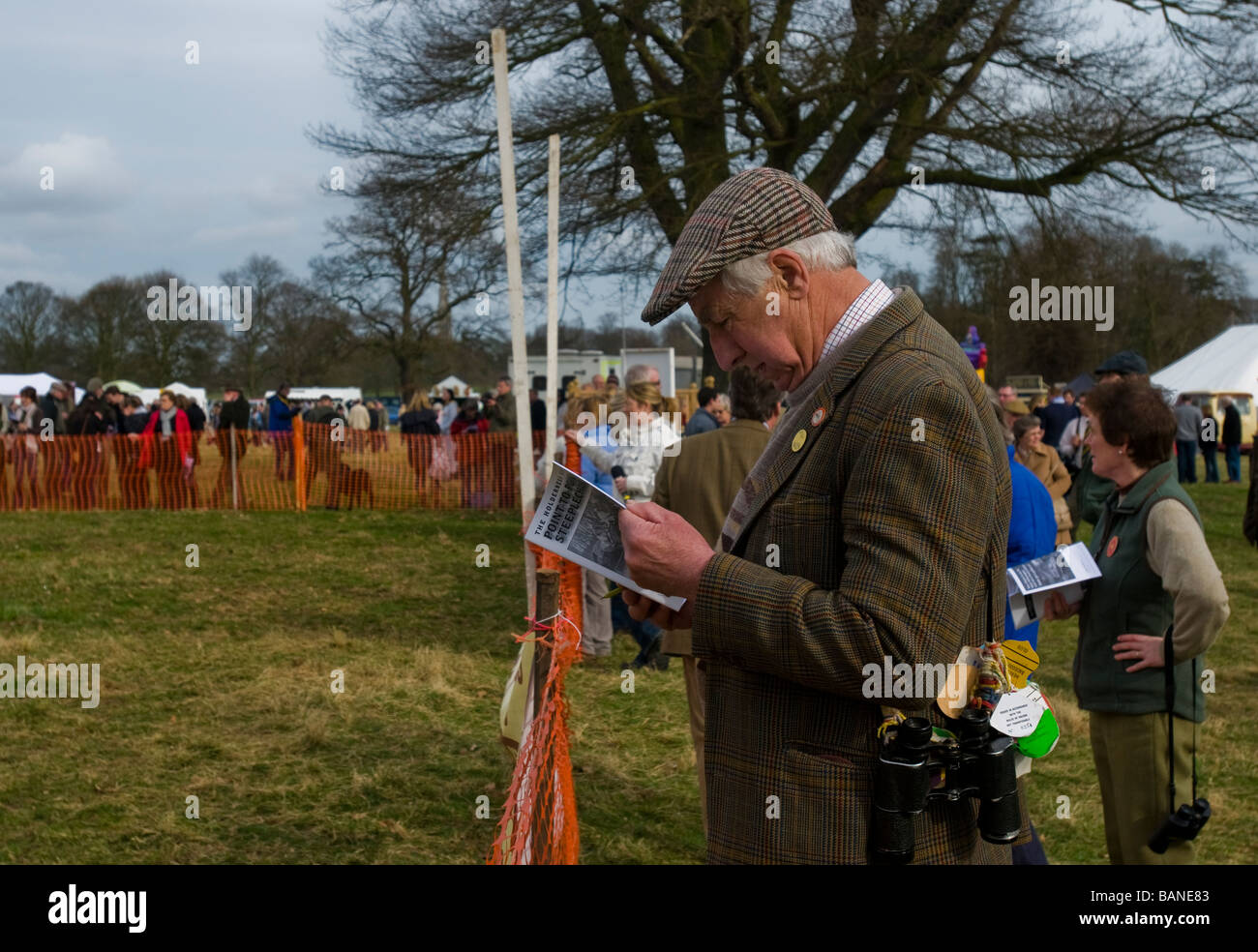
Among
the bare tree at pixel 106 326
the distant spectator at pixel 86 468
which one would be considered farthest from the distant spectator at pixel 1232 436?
the bare tree at pixel 106 326

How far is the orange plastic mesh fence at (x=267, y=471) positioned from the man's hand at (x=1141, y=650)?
14.8m

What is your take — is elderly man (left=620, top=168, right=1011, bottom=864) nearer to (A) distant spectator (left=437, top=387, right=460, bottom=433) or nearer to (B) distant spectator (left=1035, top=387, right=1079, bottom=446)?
(B) distant spectator (left=1035, top=387, right=1079, bottom=446)

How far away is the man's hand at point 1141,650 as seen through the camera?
3.54 meters

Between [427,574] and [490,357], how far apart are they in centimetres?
3157

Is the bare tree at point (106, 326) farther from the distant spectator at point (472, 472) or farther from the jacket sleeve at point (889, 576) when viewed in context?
the jacket sleeve at point (889, 576)

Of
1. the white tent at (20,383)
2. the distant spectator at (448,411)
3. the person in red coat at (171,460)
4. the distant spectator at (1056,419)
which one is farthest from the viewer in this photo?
the white tent at (20,383)

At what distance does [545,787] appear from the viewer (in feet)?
12.6

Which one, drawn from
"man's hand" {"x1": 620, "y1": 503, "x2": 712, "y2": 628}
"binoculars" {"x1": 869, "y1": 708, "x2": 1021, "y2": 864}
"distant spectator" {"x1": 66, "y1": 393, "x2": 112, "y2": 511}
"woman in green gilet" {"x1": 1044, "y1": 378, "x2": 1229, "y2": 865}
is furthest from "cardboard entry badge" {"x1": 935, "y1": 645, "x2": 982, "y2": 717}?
"distant spectator" {"x1": 66, "y1": 393, "x2": 112, "y2": 511}

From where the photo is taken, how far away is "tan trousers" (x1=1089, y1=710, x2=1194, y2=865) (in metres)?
3.53

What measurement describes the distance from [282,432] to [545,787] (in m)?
16.1

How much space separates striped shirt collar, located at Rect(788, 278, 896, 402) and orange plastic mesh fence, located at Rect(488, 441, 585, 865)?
2211 millimetres

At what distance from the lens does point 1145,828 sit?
3.55m

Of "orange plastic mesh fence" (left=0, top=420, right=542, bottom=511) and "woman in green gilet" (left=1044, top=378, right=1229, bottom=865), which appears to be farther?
"orange plastic mesh fence" (left=0, top=420, right=542, bottom=511)
